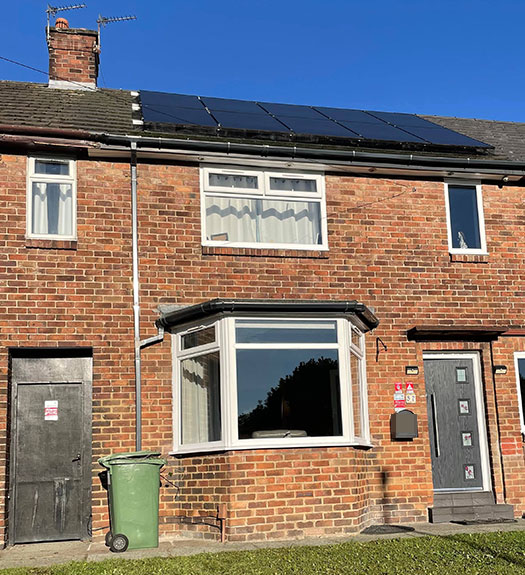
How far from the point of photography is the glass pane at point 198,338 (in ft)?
32.8

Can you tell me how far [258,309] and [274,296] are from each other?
3.45 ft

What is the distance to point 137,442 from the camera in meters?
9.83

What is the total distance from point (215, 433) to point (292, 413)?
1.02 meters

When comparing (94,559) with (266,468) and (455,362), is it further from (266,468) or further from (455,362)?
(455,362)

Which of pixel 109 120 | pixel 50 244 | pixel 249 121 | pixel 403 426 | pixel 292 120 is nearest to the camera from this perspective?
pixel 50 244

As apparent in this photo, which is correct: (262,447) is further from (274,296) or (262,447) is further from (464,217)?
(464,217)

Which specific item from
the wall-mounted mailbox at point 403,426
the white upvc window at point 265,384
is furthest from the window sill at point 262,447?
the wall-mounted mailbox at point 403,426

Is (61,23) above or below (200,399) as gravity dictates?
above

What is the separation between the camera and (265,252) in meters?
11.0

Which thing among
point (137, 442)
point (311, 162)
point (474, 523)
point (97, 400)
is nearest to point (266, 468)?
point (137, 442)

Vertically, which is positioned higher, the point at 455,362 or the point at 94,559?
the point at 455,362

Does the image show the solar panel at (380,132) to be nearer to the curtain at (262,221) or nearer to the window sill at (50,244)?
the curtain at (262,221)

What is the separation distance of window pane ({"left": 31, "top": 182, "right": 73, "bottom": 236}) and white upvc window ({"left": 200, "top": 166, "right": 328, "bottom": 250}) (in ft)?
6.10

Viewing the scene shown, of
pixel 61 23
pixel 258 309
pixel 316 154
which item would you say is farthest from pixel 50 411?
pixel 61 23
